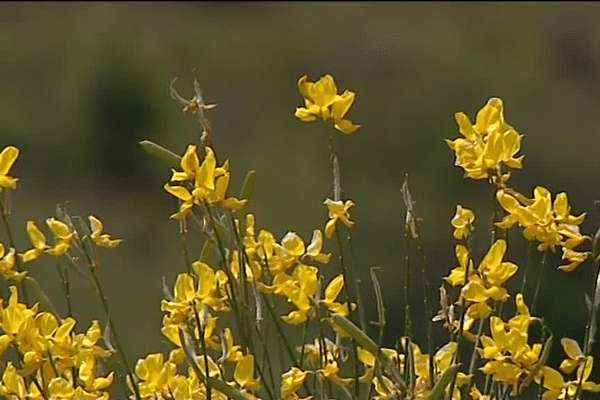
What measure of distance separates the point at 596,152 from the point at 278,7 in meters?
2.59

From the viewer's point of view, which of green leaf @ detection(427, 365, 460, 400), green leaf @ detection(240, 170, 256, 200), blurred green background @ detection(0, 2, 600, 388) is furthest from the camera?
blurred green background @ detection(0, 2, 600, 388)

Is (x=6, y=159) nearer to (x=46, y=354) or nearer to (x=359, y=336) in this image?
(x=46, y=354)

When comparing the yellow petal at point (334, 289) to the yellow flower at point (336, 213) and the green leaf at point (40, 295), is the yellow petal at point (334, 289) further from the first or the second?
the green leaf at point (40, 295)

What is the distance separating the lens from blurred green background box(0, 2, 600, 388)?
455 cm

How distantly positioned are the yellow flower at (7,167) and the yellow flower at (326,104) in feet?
0.65

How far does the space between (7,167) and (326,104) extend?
224 mm

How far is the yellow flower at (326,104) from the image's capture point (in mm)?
974

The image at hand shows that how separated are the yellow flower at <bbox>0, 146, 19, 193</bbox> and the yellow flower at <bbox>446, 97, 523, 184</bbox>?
0.30m

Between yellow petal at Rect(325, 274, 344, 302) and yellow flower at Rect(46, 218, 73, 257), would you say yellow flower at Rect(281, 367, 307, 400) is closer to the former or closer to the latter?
yellow petal at Rect(325, 274, 344, 302)

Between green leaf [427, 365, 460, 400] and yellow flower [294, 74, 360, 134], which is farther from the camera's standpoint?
yellow flower [294, 74, 360, 134]

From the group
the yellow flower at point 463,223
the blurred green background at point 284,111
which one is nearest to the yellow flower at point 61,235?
the yellow flower at point 463,223

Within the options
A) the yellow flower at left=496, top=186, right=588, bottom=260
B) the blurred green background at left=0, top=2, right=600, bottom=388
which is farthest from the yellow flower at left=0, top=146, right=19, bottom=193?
the blurred green background at left=0, top=2, right=600, bottom=388

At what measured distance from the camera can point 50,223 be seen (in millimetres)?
975

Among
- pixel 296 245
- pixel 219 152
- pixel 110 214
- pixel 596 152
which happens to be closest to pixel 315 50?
pixel 219 152
